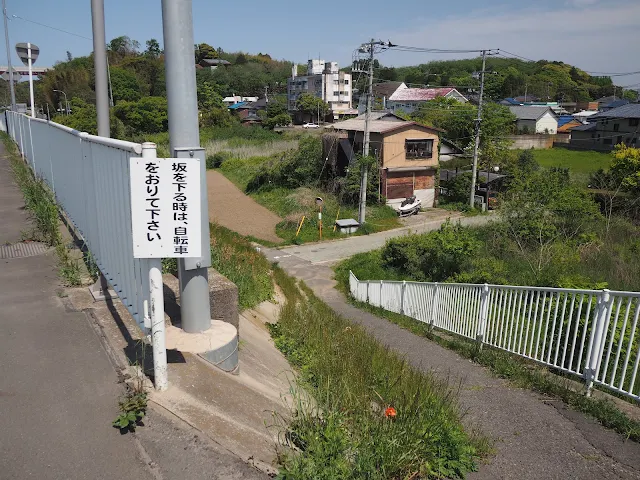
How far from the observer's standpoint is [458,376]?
635 cm

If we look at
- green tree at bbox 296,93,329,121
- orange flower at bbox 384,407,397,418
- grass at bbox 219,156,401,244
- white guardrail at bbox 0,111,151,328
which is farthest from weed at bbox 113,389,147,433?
green tree at bbox 296,93,329,121

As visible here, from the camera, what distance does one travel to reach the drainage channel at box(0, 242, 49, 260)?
716 cm

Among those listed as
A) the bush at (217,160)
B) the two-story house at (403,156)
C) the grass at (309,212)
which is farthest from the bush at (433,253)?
the bush at (217,160)

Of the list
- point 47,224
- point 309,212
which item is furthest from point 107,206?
point 309,212

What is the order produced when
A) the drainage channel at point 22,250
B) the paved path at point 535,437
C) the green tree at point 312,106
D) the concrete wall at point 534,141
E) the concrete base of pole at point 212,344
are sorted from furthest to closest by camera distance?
the green tree at point 312,106
the concrete wall at point 534,141
the drainage channel at point 22,250
the concrete base of pole at point 212,344
the paved path at point 535,437

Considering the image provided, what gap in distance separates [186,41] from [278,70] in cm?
13301

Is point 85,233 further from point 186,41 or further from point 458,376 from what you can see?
point 458,376

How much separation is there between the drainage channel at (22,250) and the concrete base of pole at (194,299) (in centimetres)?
417

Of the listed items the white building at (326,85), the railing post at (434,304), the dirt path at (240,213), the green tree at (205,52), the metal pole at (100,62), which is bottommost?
the dirt path at (240,213)

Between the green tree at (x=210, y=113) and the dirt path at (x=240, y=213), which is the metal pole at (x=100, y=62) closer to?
the dirt path at (x=240, y=213)

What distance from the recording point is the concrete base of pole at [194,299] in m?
4.14

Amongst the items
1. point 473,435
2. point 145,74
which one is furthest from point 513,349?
point 145,74

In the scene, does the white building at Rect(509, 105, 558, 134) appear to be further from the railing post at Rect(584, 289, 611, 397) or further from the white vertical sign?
the white vertical sign

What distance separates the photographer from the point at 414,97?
72812 millimetres
